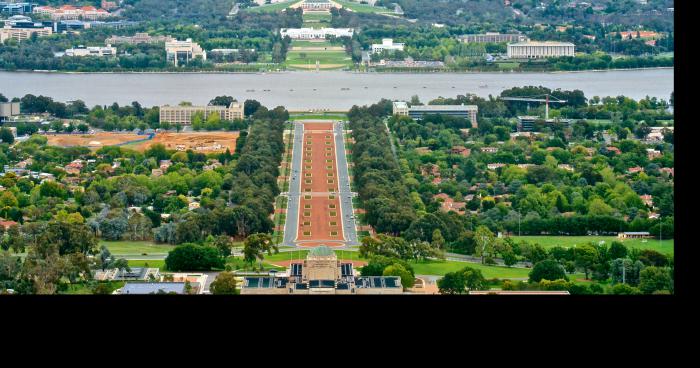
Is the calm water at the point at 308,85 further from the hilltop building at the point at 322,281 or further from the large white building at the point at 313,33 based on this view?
the hilltop building at the point at 322,281

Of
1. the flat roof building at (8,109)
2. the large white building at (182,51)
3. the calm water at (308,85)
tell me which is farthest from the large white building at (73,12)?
the flat roof building at (8,109)

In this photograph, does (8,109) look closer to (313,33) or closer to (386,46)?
(386,46)

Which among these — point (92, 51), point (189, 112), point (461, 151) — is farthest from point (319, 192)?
point (92, 51)

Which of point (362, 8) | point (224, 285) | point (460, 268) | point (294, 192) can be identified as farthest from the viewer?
point (362, 8)
